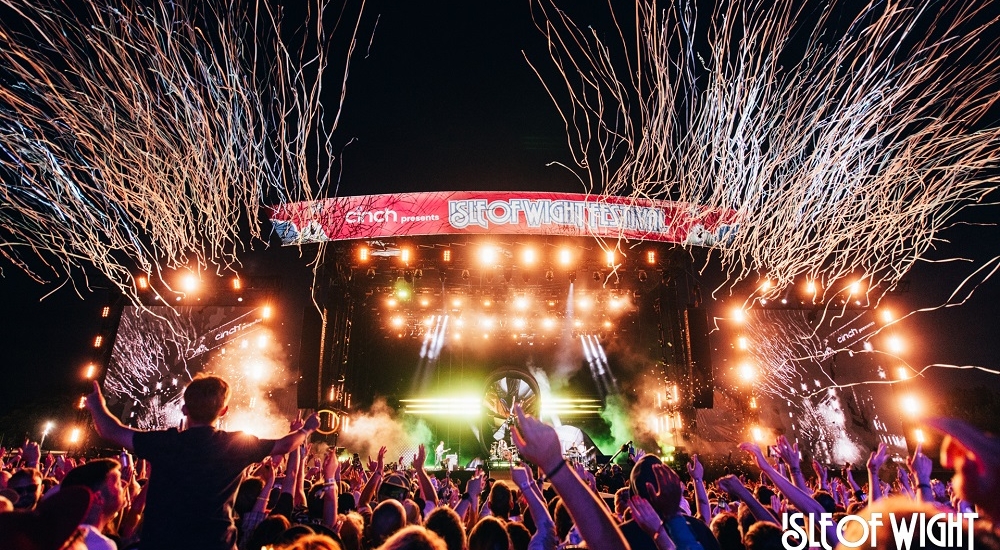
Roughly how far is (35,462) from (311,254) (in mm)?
12018

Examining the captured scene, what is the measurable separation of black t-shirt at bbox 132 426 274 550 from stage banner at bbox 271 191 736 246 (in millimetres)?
11115

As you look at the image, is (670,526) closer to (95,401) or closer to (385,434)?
(95,401)

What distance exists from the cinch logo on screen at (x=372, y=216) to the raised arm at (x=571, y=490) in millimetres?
12745

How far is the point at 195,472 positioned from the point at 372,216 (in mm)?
11641

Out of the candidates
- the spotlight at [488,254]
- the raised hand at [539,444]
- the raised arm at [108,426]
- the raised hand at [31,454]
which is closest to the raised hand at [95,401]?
the raised arm at [108,426]

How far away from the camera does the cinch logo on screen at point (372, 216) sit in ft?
44.5

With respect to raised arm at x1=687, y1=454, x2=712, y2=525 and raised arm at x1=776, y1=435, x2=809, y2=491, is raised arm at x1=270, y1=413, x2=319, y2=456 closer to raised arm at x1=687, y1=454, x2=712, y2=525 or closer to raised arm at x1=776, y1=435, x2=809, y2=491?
raised arm at x1=687, y1=454, x2=712, y2=525

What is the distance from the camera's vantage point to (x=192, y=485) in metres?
2.40

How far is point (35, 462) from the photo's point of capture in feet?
13.7

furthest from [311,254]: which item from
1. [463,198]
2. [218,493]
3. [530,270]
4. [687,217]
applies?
[218,493]

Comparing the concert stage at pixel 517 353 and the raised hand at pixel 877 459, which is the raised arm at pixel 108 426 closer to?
the raised hand at pixel 877 459

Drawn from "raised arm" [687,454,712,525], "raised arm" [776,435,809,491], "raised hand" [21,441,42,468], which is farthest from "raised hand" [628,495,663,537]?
"raised hand" [21,441,42,468]

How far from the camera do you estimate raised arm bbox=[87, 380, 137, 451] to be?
2.66 meters

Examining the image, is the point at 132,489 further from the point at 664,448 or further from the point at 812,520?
the point at 664,448
